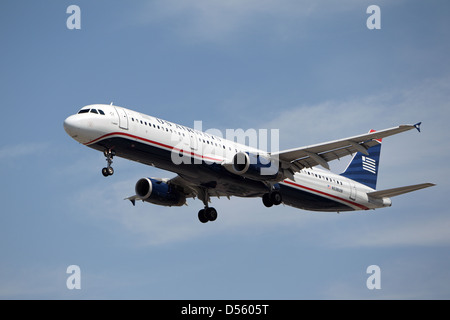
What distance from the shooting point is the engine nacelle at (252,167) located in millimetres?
43000

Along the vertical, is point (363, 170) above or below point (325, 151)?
above

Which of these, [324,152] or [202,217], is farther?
[202,217]

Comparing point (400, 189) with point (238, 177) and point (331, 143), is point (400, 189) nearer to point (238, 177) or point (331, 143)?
point (331, 143)

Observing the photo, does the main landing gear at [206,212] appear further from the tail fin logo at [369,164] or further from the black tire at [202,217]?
the tail fin logo at [369,164]

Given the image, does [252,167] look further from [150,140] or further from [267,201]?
[150,140]

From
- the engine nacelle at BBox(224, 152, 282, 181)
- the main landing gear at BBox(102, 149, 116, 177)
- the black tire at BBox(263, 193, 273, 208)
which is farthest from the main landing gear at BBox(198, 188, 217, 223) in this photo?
the main landing gear at BBox(102, 149, 116, 177)

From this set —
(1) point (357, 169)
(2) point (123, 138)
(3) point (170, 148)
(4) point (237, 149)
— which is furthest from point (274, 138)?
(1) point (357, 169)

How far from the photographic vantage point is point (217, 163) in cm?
4344

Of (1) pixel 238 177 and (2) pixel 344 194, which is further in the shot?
(2) pixel 344 194

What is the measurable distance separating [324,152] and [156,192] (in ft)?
37.1

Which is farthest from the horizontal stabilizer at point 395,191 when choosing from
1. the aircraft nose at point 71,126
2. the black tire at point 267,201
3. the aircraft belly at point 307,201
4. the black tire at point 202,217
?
the aircraft nose at point 71,126

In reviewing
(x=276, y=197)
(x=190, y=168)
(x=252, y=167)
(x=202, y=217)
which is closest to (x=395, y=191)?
(x=276, y=197)

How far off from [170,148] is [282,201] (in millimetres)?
9572

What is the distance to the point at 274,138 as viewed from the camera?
4303cm
